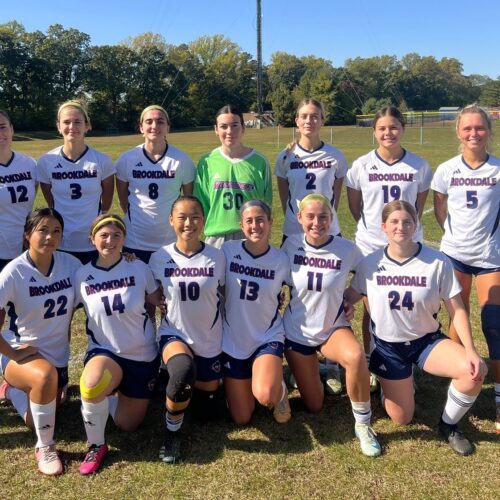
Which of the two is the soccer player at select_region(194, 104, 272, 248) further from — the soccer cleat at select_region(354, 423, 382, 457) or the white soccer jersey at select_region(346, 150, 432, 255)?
the soccer cleat at select_region(354, 423, 382, 457)

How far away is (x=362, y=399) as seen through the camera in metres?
3.26

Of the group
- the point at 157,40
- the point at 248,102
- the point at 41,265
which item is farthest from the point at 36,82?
the point at 41,265

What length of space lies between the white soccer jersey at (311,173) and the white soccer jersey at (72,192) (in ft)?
5.18

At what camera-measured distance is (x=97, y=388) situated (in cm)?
303

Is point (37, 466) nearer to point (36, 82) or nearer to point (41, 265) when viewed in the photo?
point (41, 265)

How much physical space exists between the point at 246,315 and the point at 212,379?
1.63ft

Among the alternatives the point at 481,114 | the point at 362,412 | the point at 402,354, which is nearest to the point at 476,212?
the point at 481,114

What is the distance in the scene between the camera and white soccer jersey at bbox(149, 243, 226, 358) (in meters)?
3.41

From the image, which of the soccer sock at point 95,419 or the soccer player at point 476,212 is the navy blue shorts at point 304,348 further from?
the soccer sock at point 95,419

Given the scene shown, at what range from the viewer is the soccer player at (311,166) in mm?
Answer: 4078

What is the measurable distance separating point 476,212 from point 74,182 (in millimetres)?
2976

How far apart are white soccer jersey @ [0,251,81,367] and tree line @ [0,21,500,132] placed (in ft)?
150

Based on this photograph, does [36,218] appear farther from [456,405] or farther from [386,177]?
[456,405]

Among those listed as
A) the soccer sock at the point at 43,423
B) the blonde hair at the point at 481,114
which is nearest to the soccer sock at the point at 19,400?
the soccer sock at the point at 43,423
